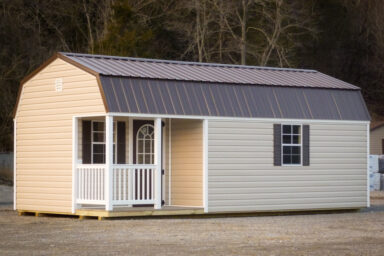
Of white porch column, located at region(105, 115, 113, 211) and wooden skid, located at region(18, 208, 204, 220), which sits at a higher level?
white porch column, located at region(105, 115, 113, 211)

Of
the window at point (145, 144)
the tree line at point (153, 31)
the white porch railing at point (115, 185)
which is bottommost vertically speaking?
the white porch railing at point (115, 185)

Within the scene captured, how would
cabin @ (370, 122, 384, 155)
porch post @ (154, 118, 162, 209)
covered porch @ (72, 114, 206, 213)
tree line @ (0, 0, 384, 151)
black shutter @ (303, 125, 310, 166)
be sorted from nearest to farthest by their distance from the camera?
covered porch @ (72, 114, 206, 213)
porch post @ (154, 118, 162, 209)
black shutter @ (303, 125, 310, 166)
tree line @ (0, 0, 384, 151)
cabin @ (370, 122, 384, 155)

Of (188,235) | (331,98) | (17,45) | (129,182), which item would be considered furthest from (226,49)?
(188,235)

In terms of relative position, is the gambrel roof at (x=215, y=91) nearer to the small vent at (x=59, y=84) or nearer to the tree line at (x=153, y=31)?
the small vent at (x=59, y=84)

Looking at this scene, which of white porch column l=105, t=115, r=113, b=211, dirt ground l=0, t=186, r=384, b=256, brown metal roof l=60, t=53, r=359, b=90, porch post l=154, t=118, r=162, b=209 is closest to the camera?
dirt ground l=0, t=186, r=384, b=256

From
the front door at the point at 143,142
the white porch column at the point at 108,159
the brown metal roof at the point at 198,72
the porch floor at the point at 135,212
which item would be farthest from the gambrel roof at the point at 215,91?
the porch floor at the point at 135,212

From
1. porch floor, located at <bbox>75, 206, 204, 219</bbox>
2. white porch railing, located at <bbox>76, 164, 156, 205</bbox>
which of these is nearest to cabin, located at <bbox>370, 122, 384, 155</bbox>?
porch floor, located at <bbox>75, 206, 204, 219</bbox>

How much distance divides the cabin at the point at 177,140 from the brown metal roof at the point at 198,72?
6 centimetres

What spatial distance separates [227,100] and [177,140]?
1.54 metres

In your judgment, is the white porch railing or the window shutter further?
the window shutter

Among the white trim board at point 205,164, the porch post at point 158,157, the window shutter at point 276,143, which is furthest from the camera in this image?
the window shutter at point 276,143

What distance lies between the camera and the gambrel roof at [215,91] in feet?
62.7

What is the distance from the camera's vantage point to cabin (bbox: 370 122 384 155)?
51.8 m

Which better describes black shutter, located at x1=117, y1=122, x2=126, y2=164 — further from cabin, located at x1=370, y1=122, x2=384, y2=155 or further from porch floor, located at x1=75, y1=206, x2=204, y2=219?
cabin, located at x1=370, y1=122, x2=384, y2=155
